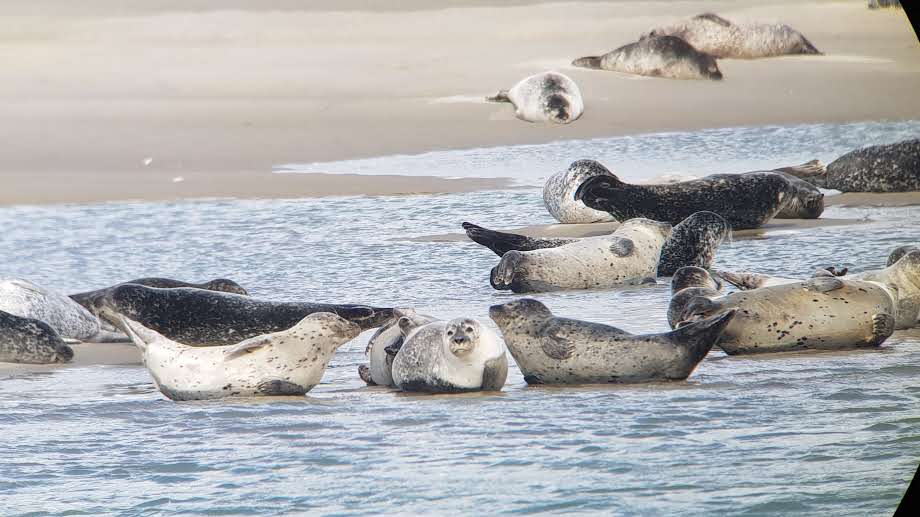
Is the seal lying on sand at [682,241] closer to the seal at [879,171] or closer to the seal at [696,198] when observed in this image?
the seal at [696,198]

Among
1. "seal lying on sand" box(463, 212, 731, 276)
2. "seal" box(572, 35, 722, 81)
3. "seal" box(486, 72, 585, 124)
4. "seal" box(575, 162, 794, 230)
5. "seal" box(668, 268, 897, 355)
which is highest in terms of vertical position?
"seal" box(572, 35, 722, 81)

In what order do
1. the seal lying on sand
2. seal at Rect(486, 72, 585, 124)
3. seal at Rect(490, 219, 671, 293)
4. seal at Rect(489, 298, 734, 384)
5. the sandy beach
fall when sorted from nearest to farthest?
seal at Rect(489, 298, 734, 384), seal at Rect(490, 219, 671, 293), the seal lying on sand, the sandy beach, seal at Rect(486, 72, 585, 124)

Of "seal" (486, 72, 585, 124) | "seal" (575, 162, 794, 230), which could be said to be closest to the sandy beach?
"seal" (486, 72, 585, 124)

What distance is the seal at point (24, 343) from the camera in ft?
20.2

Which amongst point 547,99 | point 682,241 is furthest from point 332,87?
point 682,241

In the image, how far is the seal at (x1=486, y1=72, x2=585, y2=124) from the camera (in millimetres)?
13008

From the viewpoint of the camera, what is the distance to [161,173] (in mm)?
11297

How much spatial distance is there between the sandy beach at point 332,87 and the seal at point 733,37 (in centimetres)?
23

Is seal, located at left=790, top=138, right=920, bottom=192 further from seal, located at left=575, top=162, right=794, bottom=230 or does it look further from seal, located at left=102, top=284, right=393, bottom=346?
seal, located at left=102, top=284, right=393, bottom=346

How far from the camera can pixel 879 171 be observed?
32.8ft

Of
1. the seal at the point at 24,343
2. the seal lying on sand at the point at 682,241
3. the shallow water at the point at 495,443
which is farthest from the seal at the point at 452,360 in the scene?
the seal lying on sand at the point at 682,241

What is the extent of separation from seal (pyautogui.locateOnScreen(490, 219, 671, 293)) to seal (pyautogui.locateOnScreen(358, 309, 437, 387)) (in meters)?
1.60

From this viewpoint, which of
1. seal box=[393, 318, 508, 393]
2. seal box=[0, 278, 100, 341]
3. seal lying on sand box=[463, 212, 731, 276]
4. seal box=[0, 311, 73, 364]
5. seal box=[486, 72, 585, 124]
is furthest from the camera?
seal box=[486, 72, 585, 124]

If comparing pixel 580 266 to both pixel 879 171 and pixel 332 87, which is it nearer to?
pixel 879 171
